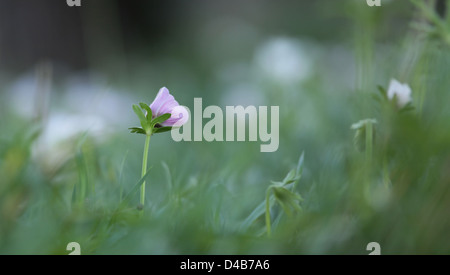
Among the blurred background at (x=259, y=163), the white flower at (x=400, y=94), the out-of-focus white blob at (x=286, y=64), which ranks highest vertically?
the out-of-focus white blob at (x=286, y=64)

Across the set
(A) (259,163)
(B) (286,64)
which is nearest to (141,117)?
(A) (259,163)

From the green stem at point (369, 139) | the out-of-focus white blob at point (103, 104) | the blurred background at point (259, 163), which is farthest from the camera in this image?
the out-of-focus white blob at point (103, 104)

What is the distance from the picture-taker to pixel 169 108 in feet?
2.10

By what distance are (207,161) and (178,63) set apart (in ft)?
7.06

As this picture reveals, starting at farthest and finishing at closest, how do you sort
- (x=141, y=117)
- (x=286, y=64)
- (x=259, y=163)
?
(x=286, y=64)
(x=259, y=163)
(x=141, y=117)

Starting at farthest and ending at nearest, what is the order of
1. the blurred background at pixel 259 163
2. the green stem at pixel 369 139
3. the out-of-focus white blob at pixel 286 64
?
the out-of-focus white blob at pixel 286 64 → the green stem at pixel 369 139 → the blurred background at pixel 259 163

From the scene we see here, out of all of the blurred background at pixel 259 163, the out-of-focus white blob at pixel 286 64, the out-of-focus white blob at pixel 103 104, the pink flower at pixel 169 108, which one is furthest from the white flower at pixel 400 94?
the out-of-focus white blob at pixel 286 64

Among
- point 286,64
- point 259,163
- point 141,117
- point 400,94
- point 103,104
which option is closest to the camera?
point 141,117

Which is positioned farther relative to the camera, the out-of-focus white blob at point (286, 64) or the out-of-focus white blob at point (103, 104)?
the out-of-focus white blob at point (286, 64)

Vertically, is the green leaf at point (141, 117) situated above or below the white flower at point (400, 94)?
below

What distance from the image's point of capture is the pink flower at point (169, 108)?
63 cm

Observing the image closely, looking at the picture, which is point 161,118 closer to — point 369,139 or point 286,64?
point 369,139

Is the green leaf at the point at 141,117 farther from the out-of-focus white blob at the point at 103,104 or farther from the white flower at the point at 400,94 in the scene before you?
the out-of-focus white blob at the point at 103,104
